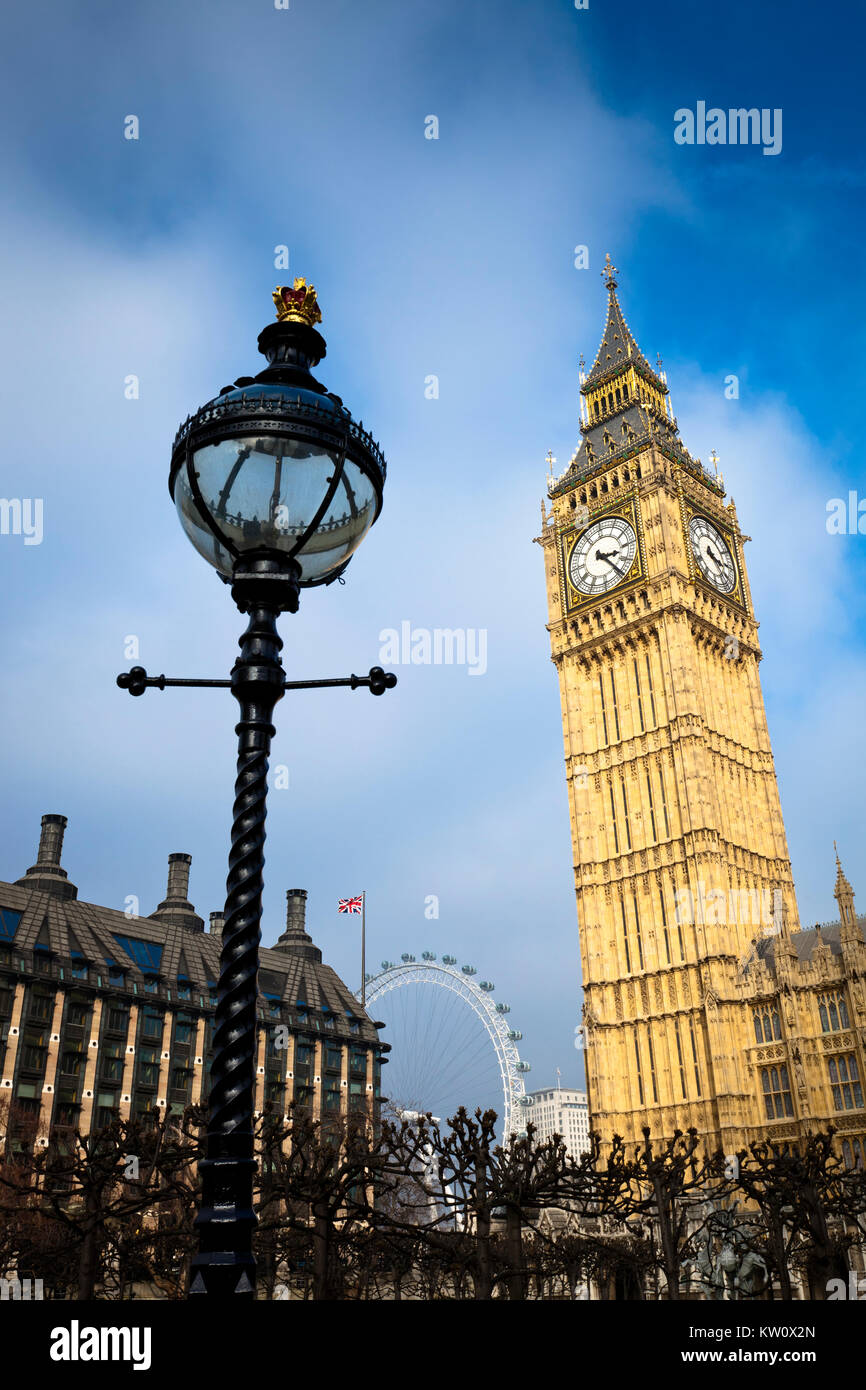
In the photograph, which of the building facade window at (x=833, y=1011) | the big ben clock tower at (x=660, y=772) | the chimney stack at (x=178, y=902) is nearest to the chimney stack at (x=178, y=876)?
the chimney stack at (x=178, y=902)

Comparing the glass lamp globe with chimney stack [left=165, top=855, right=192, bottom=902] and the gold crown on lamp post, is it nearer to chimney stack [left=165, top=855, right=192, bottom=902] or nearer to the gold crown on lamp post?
the gold crown on lamp post

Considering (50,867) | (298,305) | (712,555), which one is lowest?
(298,305)

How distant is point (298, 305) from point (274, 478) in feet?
6.46

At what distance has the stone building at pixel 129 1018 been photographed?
210 feet

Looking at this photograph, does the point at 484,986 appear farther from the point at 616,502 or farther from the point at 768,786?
the point at 616,502

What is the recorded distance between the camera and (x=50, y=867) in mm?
76938

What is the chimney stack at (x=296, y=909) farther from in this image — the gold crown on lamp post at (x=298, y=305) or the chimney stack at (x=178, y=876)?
the gold crown on lamp post at (x=298, y=305)

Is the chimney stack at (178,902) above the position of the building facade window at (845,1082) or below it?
above

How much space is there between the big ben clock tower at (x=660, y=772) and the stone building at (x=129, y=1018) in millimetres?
21706

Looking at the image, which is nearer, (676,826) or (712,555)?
(676,826)

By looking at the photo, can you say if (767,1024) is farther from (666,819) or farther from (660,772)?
(660,772)

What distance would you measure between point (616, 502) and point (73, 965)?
48903mm

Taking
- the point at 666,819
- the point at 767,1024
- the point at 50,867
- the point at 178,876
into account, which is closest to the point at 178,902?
the point at 178,876
